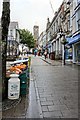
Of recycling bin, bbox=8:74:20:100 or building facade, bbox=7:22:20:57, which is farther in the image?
building facade, bbox=7:22:20:57

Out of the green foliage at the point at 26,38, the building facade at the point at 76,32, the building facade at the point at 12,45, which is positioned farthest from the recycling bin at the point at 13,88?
the green foliage at the point at 26,38

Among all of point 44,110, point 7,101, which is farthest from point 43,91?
point 44,110

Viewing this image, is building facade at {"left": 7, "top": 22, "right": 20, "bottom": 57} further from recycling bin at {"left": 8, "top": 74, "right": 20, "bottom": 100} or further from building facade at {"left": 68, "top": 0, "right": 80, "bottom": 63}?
recycling bin at {"left": 8, "top": 74, "right": 20, "bottom": 100}

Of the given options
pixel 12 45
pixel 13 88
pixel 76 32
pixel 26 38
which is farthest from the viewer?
pixel 26 38

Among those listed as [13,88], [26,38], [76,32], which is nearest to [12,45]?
[76,32]

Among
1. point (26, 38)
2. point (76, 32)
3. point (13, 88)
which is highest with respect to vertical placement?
point (26, 38)

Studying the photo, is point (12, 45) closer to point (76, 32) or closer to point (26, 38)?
point (76, 32)

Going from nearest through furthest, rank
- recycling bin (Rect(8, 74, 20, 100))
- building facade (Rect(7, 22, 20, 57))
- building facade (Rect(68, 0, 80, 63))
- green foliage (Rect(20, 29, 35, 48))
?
recycling bin (Rect(8, 74, 20, 100)), building facade (Rect(68, 0, 80, 63)), building facade (Rect(7, 22, 20, 57)), green foliage (Rect(20, 29, 35, 48))

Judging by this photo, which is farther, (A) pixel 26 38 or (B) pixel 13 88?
(A) pixel 26 38

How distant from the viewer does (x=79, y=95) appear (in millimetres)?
8102

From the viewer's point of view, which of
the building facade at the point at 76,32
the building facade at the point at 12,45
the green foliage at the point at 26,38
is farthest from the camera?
the green foliage at the point at 26,38

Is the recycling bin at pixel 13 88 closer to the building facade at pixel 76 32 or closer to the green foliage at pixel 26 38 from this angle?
the building facade at pixel 76 32

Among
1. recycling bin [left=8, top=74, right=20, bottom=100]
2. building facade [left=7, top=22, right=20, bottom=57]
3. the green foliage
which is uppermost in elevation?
the green foliage

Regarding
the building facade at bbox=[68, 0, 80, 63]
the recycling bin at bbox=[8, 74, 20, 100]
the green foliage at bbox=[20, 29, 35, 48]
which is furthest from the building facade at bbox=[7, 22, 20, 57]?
the recycling bin at bbox=[8, 74, 20, 100]
